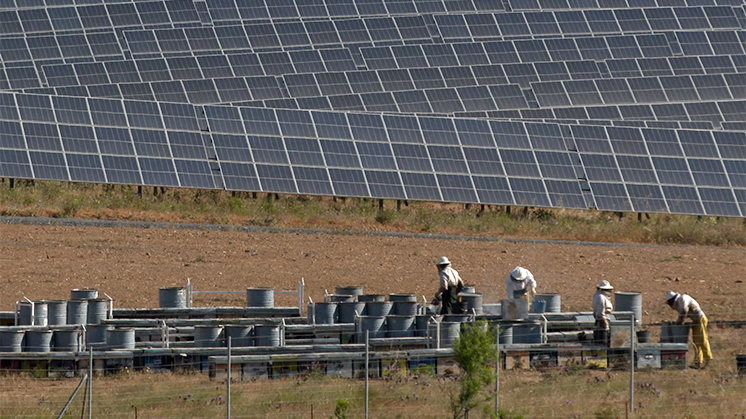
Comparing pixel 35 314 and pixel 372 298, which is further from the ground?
pixel 372 298

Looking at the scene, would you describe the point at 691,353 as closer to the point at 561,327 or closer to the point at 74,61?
the point at 561,327

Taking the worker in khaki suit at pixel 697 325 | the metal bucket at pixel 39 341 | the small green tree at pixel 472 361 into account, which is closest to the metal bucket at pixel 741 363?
the worker in khaki suit at pixel 697 325

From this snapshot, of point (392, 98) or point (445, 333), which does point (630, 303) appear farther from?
point (392, 98)

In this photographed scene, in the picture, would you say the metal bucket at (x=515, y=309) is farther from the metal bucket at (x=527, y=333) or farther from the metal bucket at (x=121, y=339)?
the metal bucket at (x=121, y=339)

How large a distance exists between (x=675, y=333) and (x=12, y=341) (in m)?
9.84

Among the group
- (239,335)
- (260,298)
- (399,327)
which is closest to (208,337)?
(239,335)

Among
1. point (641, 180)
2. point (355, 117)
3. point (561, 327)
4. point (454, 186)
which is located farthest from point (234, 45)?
point (561, 327)

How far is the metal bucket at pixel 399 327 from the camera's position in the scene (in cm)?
1814

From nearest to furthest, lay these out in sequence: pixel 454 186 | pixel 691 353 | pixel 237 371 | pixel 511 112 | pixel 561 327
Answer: pixel 237 371
pixel 691 353
pixel 561 327
pixel 454 186
pixel 511 112

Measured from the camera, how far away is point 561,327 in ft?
64.5

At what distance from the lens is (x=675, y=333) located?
18.1m

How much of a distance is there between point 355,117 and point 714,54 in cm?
1678

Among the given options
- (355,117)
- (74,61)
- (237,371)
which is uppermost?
(74,61)

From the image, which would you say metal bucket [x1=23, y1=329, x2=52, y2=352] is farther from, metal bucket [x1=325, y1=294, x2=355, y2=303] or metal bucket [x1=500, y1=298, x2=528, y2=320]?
metal bucket [x1=500, y1=298, x2=528, y2=320]
